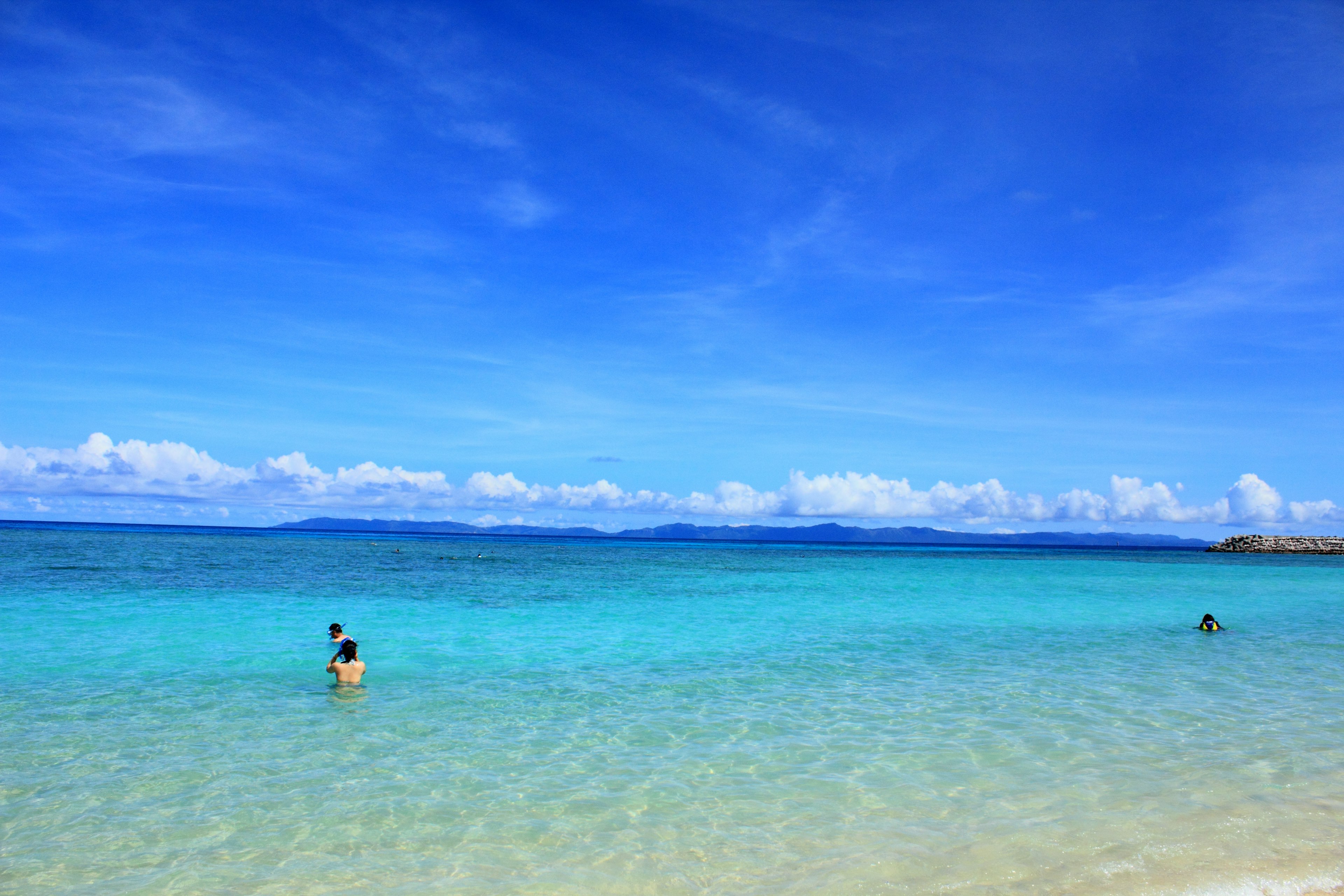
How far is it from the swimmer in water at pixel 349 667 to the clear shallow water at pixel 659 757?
0.28 m

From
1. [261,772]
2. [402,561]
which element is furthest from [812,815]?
[402,561]

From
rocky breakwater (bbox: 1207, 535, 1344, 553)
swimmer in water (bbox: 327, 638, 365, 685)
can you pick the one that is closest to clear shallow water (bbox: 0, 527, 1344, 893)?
swimmer in water (bbox: 327, 638, 365, 685)

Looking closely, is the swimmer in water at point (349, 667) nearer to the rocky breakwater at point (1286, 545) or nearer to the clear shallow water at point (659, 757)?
the clear shallow water at point (659, 757)

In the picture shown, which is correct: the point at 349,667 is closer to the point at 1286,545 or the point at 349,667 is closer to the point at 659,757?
the point at 659,757

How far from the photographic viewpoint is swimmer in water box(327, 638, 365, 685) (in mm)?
12555

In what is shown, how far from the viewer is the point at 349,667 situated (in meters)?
12.7

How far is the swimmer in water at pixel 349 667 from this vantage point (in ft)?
41.2

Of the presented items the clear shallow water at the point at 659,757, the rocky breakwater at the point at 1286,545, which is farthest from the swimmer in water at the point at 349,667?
the rocky breakwater at the point at 1286,545

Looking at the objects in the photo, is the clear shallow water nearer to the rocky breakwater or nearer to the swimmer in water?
the swimmer in water

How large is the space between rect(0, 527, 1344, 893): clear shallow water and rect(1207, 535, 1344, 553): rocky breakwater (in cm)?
11957

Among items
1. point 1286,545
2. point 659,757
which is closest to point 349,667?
point 659,757

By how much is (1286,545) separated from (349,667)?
143 m

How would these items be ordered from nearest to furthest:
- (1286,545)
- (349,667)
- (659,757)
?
(659,757) < (349,667) < (1286,545)

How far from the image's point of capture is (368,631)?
18.7 meters
